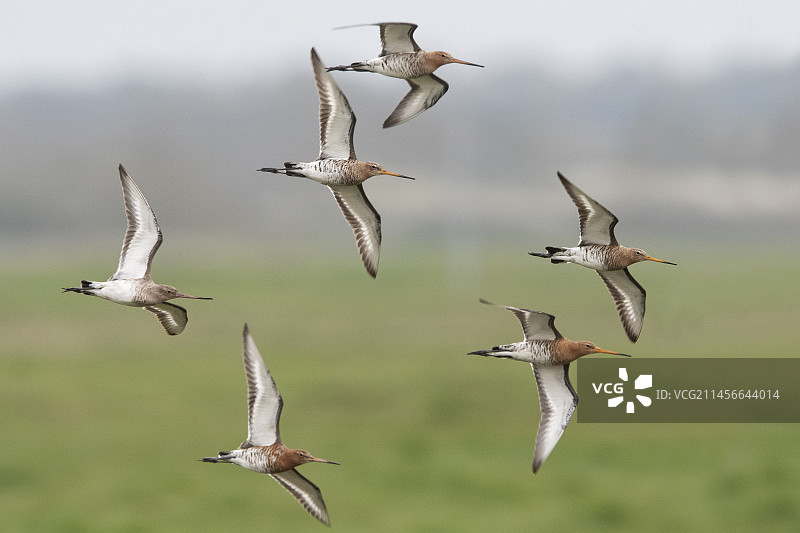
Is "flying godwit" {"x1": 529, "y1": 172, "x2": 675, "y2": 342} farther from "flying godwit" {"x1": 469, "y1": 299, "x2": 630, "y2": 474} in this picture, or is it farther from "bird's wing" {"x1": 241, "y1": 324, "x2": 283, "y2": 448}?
"bird's wing" {"x1": 241, "y1": 324, "x2": 283, "y2": 448}

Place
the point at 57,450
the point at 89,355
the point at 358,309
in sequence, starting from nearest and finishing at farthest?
the point at 57,450, the point at 89,355, the point at 358,309

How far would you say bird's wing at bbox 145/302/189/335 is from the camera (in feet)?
34.5

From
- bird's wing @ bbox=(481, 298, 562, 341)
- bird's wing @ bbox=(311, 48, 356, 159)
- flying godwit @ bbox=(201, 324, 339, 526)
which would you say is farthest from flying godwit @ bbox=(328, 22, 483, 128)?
flying godwit @ bbox=(201, 324, 339, 526)

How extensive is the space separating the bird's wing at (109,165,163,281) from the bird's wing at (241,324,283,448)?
159 centimetres

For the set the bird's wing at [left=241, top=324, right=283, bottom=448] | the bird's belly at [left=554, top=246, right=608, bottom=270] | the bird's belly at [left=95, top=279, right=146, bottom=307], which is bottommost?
the bird's wing at [left=241, top=324, right=283, bottom=448]

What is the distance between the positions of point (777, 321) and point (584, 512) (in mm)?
29142

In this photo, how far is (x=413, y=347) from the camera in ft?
209

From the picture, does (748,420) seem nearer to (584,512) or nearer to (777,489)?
(777,489)

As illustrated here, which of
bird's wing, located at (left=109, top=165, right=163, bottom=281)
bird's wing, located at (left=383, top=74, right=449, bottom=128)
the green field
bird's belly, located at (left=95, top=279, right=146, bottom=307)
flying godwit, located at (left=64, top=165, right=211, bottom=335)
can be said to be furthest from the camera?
the green field

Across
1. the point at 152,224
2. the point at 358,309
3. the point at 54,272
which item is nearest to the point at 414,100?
the point at 152,224

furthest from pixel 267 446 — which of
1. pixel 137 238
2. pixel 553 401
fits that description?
pixel 553 401

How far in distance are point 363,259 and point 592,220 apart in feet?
8.48

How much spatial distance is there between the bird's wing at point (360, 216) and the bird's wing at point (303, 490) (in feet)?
7.62

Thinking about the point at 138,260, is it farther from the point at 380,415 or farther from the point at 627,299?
the point at 380,415
